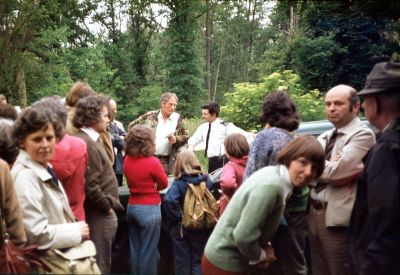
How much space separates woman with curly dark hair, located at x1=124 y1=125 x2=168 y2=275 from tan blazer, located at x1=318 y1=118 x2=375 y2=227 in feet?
7.51

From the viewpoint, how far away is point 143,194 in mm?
6477

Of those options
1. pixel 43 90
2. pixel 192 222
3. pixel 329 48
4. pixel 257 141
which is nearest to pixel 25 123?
pixel 257 141

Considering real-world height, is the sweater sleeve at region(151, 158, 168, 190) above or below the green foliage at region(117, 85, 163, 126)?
above

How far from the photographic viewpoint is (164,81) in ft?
154

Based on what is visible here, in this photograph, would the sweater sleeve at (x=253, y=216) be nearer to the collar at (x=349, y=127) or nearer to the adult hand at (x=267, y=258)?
the adult hand at (x=267, y=258)

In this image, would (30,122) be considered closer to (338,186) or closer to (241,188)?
(241,188)

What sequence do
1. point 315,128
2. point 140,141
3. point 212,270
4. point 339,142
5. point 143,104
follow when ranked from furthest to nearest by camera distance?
point 143,104 → point 315,128 → point 140,141 → point 339,142 → point 212,270

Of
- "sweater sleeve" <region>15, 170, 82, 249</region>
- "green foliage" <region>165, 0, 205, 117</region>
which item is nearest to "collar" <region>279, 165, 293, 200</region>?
"sweater sleeve" <region>15, 170, 82, 249</region>

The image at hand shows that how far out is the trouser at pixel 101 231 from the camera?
213 inches

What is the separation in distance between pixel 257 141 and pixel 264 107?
13.3 inches

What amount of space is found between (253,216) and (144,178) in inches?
119

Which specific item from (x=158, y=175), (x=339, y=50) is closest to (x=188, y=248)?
(x=158, y=175)

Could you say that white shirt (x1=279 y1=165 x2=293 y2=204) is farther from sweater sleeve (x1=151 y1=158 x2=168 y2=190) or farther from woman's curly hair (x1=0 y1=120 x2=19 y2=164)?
sweater sleeve (x1=151 y1=158 x2=168 y2=190)

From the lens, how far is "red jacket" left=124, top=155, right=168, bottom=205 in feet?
21.0
